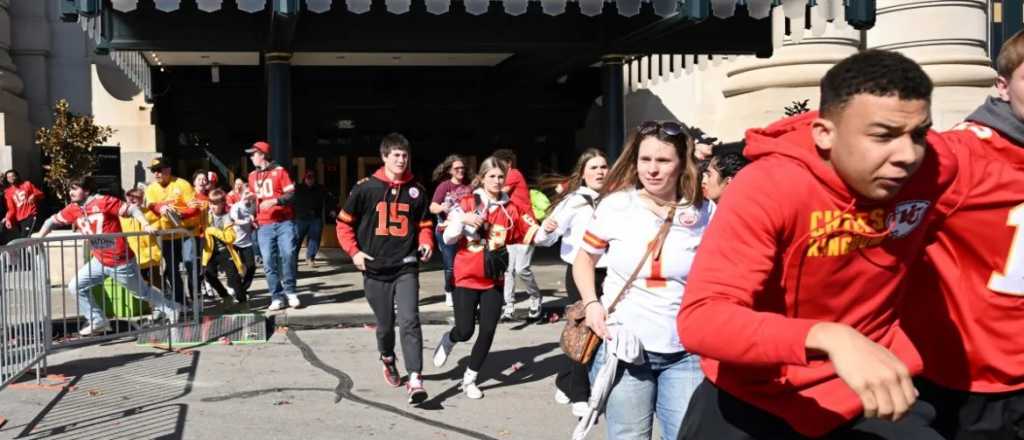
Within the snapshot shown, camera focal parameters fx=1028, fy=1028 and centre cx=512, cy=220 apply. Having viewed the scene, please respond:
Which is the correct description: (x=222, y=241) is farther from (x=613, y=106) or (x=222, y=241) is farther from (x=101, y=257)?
(x=613, y=106)

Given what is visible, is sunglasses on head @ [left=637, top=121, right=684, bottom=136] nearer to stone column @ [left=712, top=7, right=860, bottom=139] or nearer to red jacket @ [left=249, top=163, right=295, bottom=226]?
red jacket @ [left=249, top=163, right=295, bottom=226]

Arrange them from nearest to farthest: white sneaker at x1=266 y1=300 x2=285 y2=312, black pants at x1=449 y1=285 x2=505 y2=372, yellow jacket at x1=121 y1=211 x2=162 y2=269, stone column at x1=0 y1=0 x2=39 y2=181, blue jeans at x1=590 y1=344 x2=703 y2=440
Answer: blue jeans at x1=590 y1=344 x2=703 y2=440, black pants at x1=449 y1=285 x2=505 y2=372, yellow jacket at x1=121 y1=211 x2=162 y2=269, white sneaker at x1=266 y1=300 x2=285 y2=312, stone column at x1=0 y1=0 x2=39 y2=181

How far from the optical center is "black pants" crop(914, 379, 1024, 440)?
122 inches

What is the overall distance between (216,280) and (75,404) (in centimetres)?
543

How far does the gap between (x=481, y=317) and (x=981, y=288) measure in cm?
485

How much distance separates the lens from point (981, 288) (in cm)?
302

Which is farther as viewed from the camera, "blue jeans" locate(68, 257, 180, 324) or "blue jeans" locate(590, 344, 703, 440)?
"blue jeans" locate(68, 257, 180, 324)

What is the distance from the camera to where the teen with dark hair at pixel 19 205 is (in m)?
18.3

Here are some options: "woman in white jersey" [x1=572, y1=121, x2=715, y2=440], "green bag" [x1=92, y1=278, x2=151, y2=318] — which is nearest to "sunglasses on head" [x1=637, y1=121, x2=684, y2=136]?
"woman in white jersey" [x1=572, y1=121, x2=715, y2=440]

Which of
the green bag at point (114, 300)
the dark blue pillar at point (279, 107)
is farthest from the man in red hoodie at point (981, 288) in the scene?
the dark blue pillar at point (279, 107)

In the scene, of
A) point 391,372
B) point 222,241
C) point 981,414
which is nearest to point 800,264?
point 981,414

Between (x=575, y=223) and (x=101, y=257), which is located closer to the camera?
(x=575, y=223)

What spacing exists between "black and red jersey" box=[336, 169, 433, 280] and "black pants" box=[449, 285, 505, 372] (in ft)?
1.44

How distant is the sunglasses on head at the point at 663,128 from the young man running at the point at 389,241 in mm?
3303
